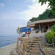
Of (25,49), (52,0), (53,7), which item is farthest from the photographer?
(25,49)

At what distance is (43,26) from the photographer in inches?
793

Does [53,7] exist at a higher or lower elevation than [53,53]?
higher

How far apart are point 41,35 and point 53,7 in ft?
27.4

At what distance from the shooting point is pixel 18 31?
47.8 feet

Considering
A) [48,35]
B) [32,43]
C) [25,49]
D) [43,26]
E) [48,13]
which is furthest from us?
[48,13]

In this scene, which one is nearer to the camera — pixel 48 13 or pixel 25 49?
pixel 25 49

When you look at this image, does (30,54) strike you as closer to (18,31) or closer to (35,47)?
(35,47)

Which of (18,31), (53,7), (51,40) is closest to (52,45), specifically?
(51,40)

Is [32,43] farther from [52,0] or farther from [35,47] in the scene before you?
[52,0]

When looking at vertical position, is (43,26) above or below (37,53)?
above

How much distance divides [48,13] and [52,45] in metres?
17.0

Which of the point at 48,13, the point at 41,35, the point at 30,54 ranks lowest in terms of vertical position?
the point at 30,54

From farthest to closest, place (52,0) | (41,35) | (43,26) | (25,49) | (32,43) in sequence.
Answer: (43,26)
(41,35)
(32,43)
(25,49)
(52,0)

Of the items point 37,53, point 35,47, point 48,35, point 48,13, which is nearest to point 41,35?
point 48,35
